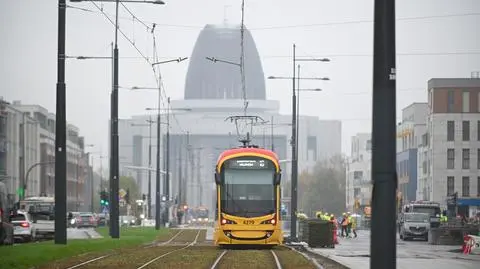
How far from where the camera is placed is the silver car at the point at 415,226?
78.1m

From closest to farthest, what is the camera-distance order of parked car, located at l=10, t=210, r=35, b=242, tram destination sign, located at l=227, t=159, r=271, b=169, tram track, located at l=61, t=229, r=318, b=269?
tram track, located at l=61, t=229, r=318, b=269 → tram destination sign, located at l=227, t=159, r=271, b=169 → parked car, located at l=10, t=210, r=35, b=242

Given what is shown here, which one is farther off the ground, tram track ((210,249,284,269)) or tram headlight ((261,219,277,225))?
tram headlight ((261,219,277,225))

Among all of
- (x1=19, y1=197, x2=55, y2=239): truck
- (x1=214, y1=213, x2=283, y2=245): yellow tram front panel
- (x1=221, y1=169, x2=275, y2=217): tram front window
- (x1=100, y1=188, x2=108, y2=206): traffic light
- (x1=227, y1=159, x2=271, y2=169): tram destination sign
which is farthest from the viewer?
(x1=100, y1=188, x2=108, y2=206): traffic light

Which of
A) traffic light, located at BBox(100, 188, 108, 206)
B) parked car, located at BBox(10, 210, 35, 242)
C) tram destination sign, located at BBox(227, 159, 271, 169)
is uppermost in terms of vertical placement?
tram destination sign, located at BBox(227, 159, 271, 169)

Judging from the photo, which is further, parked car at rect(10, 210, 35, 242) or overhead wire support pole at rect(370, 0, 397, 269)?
parked car at rect(10, 210, 35, 242)

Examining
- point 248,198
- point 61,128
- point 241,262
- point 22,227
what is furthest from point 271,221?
point 22,227

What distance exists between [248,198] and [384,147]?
1143 inches

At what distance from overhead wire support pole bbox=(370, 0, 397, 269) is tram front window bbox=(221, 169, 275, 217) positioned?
28.4 m

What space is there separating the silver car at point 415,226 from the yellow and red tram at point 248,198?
3558 centimetres

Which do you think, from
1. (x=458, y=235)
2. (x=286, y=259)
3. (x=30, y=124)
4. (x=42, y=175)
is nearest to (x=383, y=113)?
(x=286, y=259)

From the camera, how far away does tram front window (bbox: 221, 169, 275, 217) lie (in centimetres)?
4294

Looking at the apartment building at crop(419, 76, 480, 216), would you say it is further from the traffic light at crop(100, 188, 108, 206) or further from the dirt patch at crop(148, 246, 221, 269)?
the dirt patch at crop(148, 246, 221, 269)

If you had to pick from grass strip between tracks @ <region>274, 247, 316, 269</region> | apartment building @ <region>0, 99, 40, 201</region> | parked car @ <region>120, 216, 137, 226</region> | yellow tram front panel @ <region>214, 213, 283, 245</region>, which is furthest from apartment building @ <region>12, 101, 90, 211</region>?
grass strip between tracks @ <region>274, 247, 316, 269</region>

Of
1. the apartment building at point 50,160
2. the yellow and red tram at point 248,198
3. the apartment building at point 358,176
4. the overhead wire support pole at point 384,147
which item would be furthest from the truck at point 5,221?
the apartment building at point 358,176
